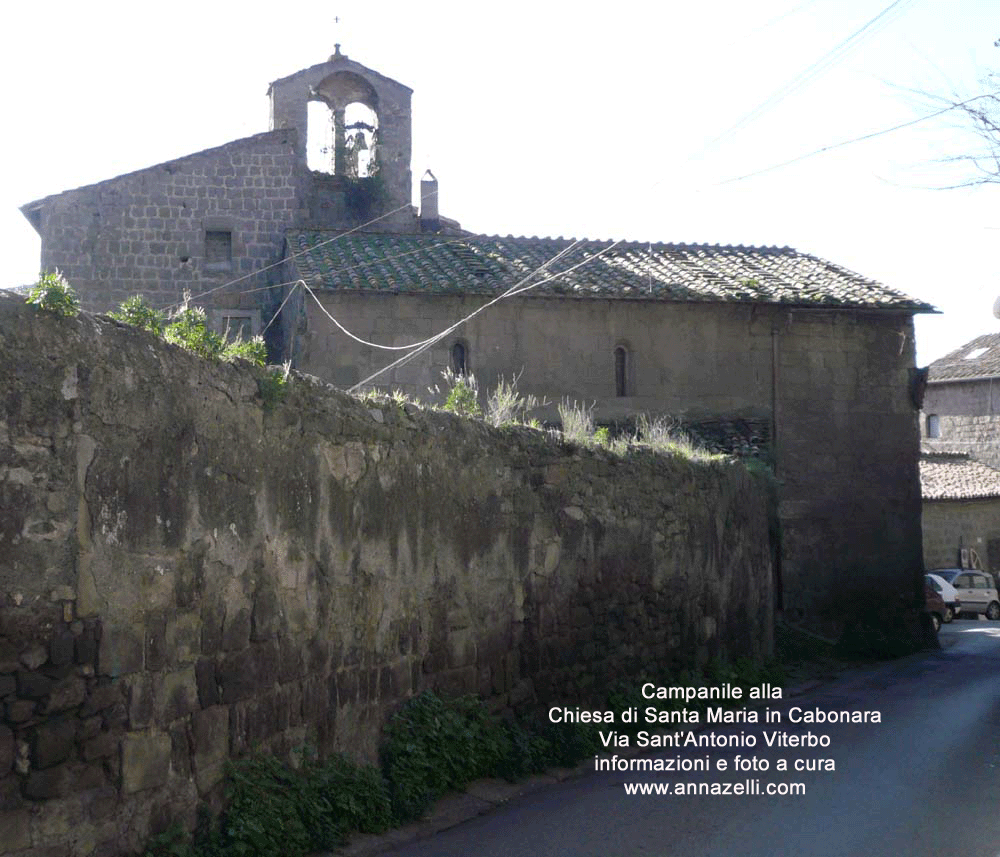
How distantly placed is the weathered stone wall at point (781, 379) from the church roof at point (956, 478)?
1537 cm

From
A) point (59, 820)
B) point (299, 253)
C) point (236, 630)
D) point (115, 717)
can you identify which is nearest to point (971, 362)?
point (299, 253)

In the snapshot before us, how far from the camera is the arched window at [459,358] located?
19641 mm

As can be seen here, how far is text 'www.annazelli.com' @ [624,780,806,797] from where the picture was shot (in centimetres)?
830

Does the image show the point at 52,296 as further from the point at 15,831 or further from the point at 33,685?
the point at 15,831

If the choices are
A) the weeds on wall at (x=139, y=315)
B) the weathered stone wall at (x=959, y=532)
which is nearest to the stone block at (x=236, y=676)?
the weeds on wall at (x=139, y=315)

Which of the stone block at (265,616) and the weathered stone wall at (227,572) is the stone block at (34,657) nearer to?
the weathered stone wall at (227,572)

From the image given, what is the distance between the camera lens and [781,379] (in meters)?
21.1

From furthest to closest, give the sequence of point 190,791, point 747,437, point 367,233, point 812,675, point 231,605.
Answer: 1. point 367,233
2. point 747,437
3. point 812,675
4. point 231,605
5. point 190,791

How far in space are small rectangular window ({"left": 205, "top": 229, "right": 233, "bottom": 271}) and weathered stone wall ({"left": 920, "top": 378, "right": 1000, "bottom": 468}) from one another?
27.9m

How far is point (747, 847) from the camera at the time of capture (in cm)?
676

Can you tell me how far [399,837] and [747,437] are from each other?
14.6 meters

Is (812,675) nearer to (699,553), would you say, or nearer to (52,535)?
(699,553)

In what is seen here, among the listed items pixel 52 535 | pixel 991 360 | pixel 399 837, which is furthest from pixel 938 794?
pixel 991 360

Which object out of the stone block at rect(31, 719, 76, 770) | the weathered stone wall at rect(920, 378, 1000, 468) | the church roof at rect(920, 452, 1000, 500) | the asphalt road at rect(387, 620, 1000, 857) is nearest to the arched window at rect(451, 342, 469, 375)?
the asphalt road at rect(387, 620, 1000, 857)
